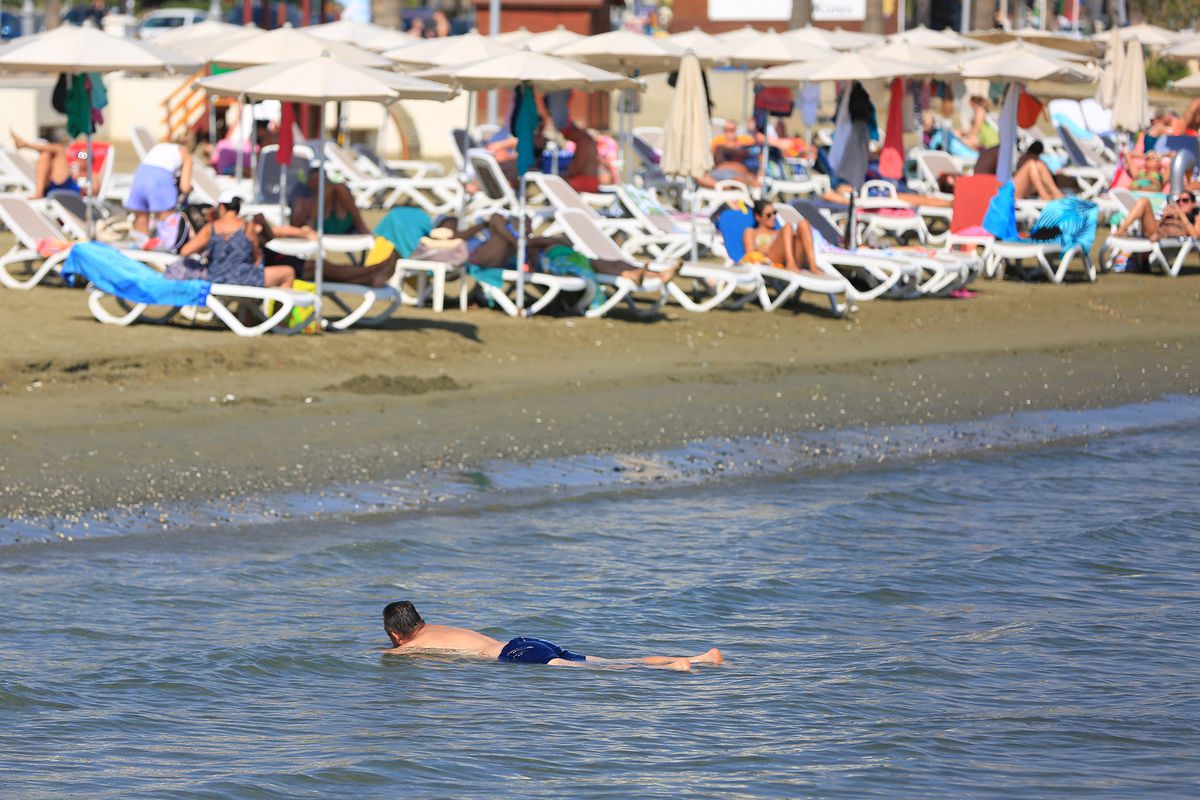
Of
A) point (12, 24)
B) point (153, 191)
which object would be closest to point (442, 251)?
point (153, 191)

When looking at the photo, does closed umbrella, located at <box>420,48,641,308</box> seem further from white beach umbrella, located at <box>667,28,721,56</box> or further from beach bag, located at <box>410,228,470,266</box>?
white beach umbrella, located at <box>667,28,721,56</box>

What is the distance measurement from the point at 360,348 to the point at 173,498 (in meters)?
3.22

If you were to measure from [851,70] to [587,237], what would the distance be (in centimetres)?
370

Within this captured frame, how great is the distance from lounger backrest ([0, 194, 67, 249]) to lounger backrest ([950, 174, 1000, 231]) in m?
8.06

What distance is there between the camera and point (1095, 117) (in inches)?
1141

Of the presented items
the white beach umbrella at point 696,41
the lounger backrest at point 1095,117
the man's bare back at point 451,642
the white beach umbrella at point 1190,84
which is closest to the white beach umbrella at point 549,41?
the white beach umbrella at point 696,41

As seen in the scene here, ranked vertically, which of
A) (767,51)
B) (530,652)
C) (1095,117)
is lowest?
(530,652)

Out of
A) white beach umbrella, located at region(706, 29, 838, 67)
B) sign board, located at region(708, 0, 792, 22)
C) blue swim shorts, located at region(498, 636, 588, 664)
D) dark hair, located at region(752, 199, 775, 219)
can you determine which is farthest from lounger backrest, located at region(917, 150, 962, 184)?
sign board, located at region(708, 0, 792, 22)

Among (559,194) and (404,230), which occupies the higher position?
(559,194)

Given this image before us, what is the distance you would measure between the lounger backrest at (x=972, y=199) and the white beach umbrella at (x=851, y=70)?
42.7 inches

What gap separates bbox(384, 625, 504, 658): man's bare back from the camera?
766 centimetres

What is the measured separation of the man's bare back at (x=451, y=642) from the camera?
7.66 meters

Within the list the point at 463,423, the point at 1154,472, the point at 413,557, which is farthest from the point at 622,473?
the point at 1154,472

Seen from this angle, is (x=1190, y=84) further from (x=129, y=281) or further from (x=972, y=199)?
(x=129, y=281)
